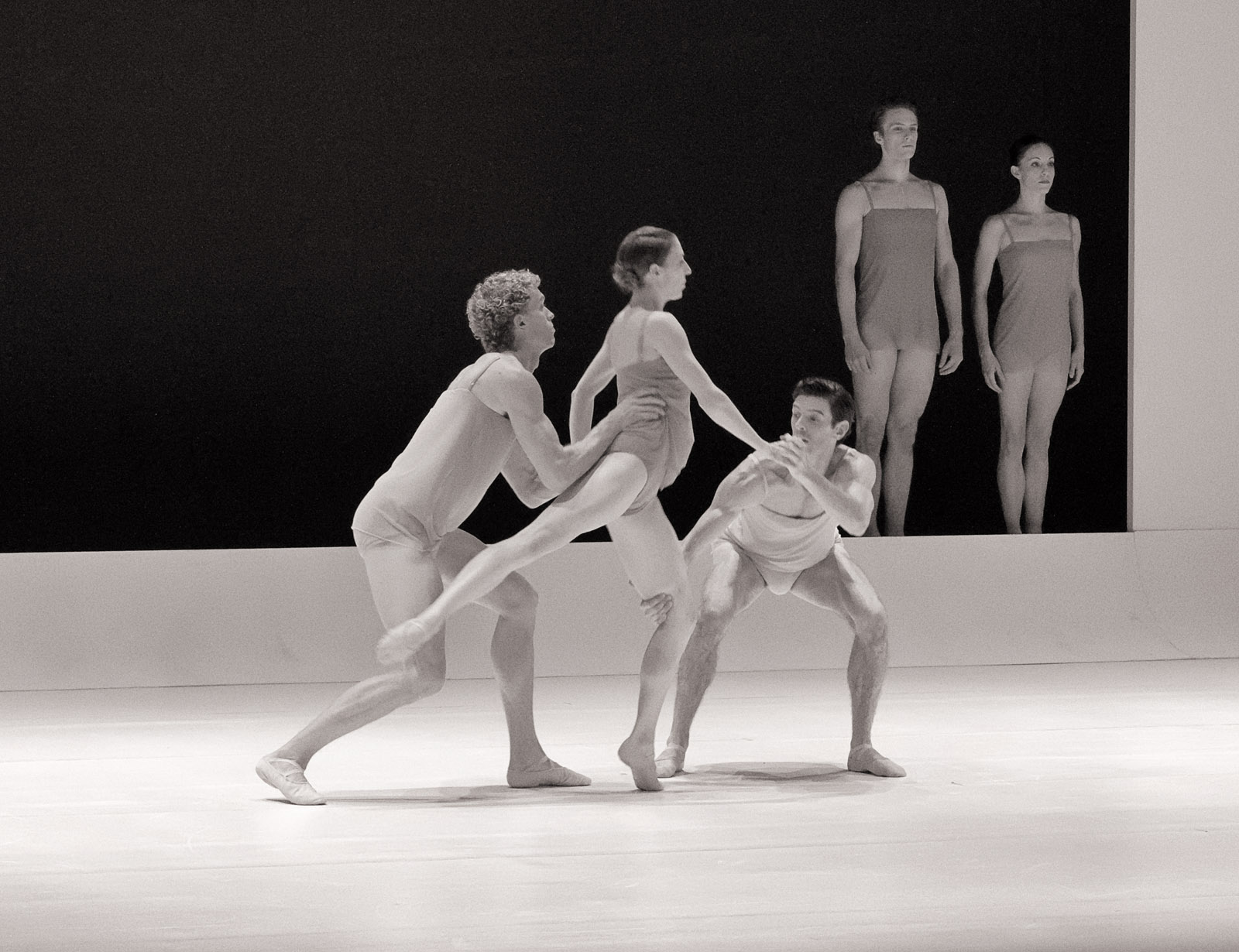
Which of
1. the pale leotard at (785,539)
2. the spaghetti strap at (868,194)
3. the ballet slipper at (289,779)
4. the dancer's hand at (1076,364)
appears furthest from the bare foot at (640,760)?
the dancer's hand at (1076,364)

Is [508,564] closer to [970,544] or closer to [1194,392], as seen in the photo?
[970,544]

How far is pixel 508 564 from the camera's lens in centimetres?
465

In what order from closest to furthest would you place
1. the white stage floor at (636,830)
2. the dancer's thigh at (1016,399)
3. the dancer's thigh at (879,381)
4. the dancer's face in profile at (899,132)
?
the white stage floor at (636,830)
the dancer's face in profile at (899,132)
the dancer's thigh at (879,381)
the dancer's thigh at (1016,399)

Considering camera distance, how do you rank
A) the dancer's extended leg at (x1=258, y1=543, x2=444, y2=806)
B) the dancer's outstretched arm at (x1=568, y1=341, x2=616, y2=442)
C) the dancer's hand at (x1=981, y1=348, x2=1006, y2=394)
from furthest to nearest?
the dancer's hand at (x1=981, y1=348, x2=1006, y2=394)
the dancer's outstretched arm at (x1=568, y1=341, x2=616, y2=442)
the dancer's extended leg at (x1=258, y1=543, x2=444, y2=806)

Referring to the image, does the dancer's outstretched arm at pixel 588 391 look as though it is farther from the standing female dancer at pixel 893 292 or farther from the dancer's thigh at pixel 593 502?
the standing female dancer at pixel 893 292

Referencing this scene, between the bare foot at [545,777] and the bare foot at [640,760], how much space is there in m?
0.20

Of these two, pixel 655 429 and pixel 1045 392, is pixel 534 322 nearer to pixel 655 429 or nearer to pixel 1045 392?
pixel 655 429

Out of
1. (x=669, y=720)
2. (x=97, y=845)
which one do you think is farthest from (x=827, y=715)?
(x=97, y=845)

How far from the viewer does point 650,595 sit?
15.9 feet

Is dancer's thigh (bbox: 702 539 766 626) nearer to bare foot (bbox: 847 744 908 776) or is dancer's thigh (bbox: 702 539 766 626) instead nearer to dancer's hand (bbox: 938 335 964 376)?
bare foot (bbox: 847 744 908 776)

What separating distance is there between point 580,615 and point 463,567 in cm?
270

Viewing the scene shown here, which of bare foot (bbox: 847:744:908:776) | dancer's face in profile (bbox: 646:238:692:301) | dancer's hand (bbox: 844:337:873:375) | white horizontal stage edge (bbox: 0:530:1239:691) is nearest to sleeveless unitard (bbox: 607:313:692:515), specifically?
dancer's face in profile (bbox: 646:238:692:301)

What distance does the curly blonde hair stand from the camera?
491 cm

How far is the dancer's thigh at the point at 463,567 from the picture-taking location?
4906mm
